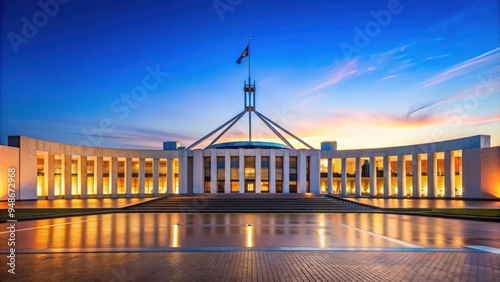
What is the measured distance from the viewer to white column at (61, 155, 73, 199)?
43.0 m

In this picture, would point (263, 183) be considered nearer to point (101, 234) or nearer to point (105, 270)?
point (101, 234)

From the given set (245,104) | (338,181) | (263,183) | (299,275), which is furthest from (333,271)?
(338,181)

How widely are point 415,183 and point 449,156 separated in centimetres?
511

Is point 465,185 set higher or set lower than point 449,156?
lower

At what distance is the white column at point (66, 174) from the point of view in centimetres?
4297

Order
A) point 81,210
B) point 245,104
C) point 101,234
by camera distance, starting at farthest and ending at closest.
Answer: point 245,104 < point 81,210 < point 101,234

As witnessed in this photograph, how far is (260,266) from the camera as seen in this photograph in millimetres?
9109

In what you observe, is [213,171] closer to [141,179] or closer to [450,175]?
[141,179]

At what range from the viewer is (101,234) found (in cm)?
1497

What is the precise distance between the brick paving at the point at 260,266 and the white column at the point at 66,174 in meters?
35.4

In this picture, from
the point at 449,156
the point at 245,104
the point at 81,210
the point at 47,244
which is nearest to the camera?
the point at 47,244

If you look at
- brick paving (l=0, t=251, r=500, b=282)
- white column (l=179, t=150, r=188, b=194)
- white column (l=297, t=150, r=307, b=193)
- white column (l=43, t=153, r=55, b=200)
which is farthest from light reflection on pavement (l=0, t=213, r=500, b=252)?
white column (l=179, t=150, r=188, b=194)

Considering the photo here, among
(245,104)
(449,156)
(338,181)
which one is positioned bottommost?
(338,181)

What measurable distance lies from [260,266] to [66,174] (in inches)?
1579
